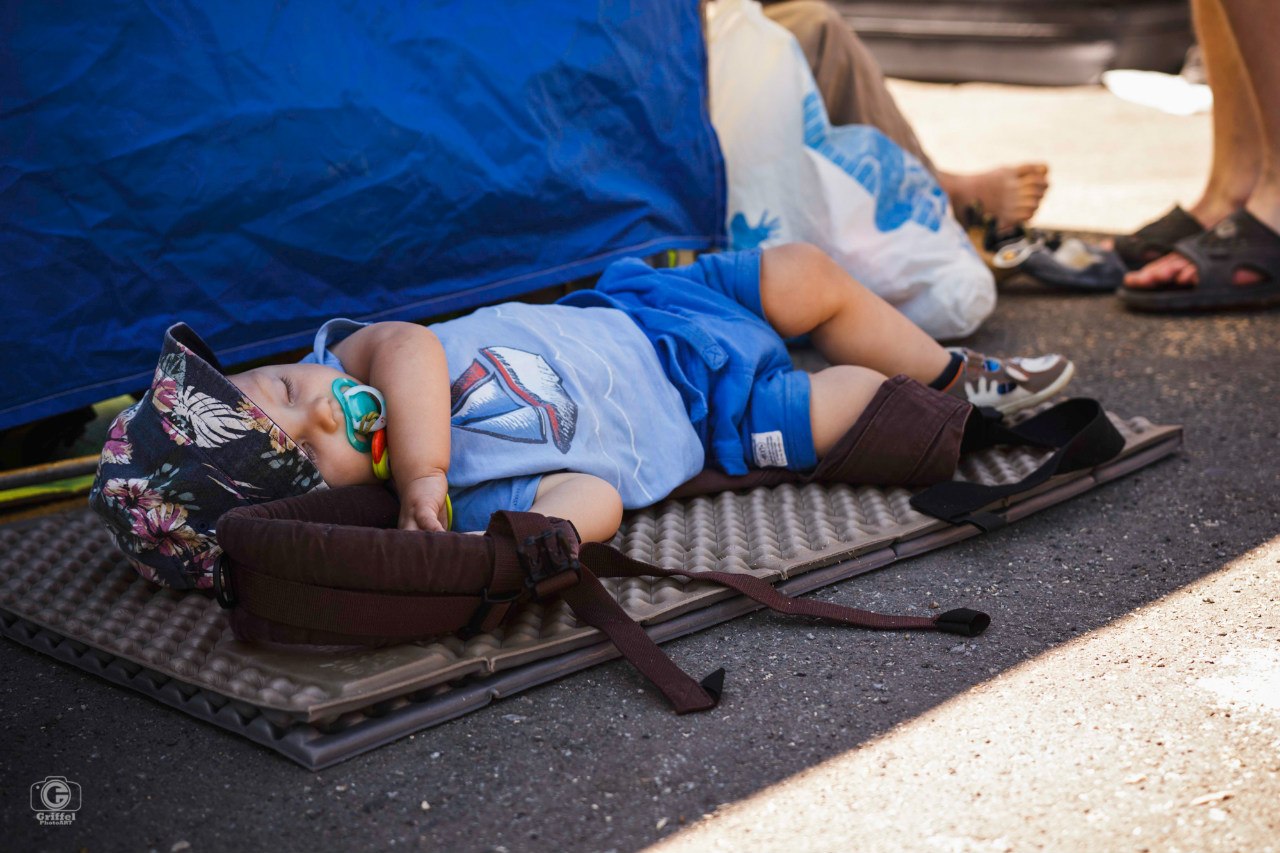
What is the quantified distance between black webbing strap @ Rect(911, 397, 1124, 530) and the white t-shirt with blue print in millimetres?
364

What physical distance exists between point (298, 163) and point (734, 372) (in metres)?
0.77

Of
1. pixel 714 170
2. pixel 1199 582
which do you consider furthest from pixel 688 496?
pixel 714 170

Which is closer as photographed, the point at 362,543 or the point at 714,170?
the point at 362,543

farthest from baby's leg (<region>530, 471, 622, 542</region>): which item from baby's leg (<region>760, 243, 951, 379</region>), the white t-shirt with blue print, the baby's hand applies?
baby's leg (<region>760, 243, 951, 379</region>)

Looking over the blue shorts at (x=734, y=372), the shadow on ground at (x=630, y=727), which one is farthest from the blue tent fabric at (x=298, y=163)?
the shadow on ground at (x=630, y=727)

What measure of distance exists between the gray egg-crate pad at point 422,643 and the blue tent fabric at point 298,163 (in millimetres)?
350

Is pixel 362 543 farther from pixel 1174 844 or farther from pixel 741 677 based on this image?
pixel 1174 844

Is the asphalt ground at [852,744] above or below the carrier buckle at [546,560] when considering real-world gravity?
below

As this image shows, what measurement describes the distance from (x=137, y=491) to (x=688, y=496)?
2.47 ft

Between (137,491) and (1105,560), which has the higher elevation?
(137,491)

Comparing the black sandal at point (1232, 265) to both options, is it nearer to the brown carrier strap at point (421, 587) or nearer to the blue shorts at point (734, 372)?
the blue shorts at point (734, 372)

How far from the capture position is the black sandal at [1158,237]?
2512 millimetres

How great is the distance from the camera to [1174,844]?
927 mm

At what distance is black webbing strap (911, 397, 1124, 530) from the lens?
1487 millimetres
